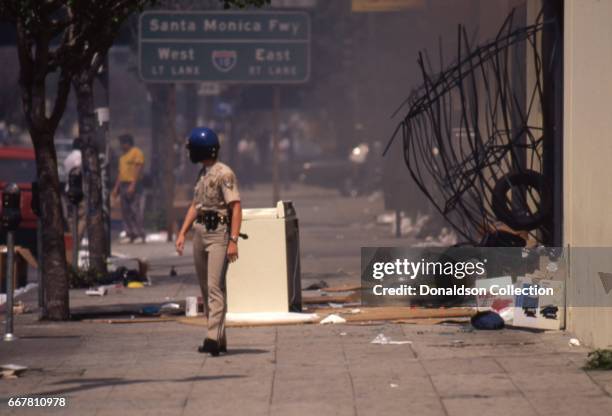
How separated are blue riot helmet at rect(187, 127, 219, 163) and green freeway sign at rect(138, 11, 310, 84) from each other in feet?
50.2

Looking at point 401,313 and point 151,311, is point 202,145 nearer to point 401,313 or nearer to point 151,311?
point 401,313

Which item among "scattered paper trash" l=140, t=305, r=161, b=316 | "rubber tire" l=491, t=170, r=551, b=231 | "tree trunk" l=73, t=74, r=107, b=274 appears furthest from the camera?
"tree trunk" l=73, t=74, r=107, b=274

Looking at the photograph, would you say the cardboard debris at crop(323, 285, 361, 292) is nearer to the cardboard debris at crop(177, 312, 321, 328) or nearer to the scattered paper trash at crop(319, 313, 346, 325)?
the cardboard debris at crop(177, 312, 321, 328)

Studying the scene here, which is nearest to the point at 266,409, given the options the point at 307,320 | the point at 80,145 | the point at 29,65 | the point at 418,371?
the point at 418,371

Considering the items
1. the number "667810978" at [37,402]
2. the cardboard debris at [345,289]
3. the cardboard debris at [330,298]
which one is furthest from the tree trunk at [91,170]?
the number "667810978" at [37,402]

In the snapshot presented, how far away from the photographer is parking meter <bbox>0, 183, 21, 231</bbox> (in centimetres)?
1272

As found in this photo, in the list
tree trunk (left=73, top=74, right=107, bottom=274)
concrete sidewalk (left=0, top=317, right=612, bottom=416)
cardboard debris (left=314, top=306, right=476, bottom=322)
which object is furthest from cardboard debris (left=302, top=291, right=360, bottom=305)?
tree trunk (left=73, top=74, right=107, bottom=274)

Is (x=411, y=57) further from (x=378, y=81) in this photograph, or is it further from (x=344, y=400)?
(x=344, y=400)

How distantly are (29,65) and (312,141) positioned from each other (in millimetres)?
84265

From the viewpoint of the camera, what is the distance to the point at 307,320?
13617 mm

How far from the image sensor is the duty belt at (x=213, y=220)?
37.2 feet

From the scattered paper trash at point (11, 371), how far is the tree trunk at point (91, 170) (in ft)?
28.9

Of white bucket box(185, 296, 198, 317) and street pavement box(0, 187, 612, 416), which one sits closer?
street pavement box(0, 187, 612, 416)

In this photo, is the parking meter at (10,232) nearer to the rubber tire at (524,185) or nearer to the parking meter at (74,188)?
the parking meter at (74,188)
